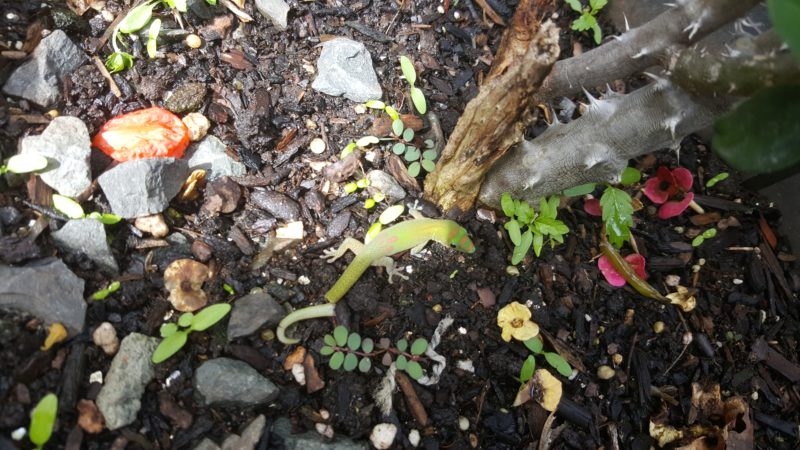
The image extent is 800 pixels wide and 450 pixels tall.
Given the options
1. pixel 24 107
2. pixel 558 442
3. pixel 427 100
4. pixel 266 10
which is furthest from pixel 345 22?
pixel 558 442

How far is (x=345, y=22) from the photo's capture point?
3.74 metres

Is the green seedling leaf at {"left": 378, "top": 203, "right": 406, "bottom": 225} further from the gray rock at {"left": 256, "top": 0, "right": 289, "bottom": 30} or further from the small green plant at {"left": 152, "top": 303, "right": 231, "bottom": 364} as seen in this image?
the gray rock at {"left": 256, "top": 0, "right": 289, "bottom": 30}

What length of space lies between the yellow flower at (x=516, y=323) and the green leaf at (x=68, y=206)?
225cm

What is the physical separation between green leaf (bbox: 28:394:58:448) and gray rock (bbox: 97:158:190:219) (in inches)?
38.2

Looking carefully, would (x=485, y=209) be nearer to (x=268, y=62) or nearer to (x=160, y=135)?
(x=268, y=62)

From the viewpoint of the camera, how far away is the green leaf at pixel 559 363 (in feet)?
9.46

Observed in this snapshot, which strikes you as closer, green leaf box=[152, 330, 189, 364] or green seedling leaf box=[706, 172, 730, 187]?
green leaf box=[152, 330, 189, 364]

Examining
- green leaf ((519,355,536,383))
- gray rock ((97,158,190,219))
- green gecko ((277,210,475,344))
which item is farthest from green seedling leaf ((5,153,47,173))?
green leaf ((519,355,536,383))

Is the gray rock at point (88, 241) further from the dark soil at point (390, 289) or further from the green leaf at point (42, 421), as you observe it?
the green leaf at point (42, 421)

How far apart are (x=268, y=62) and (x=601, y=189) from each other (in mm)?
2293

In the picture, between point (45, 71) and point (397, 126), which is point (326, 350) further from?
point (45, 71)

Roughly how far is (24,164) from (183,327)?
3.67 feet

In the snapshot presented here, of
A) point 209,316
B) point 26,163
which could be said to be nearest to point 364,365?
Answer: point 209,316

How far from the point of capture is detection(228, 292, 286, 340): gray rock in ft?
8.74
